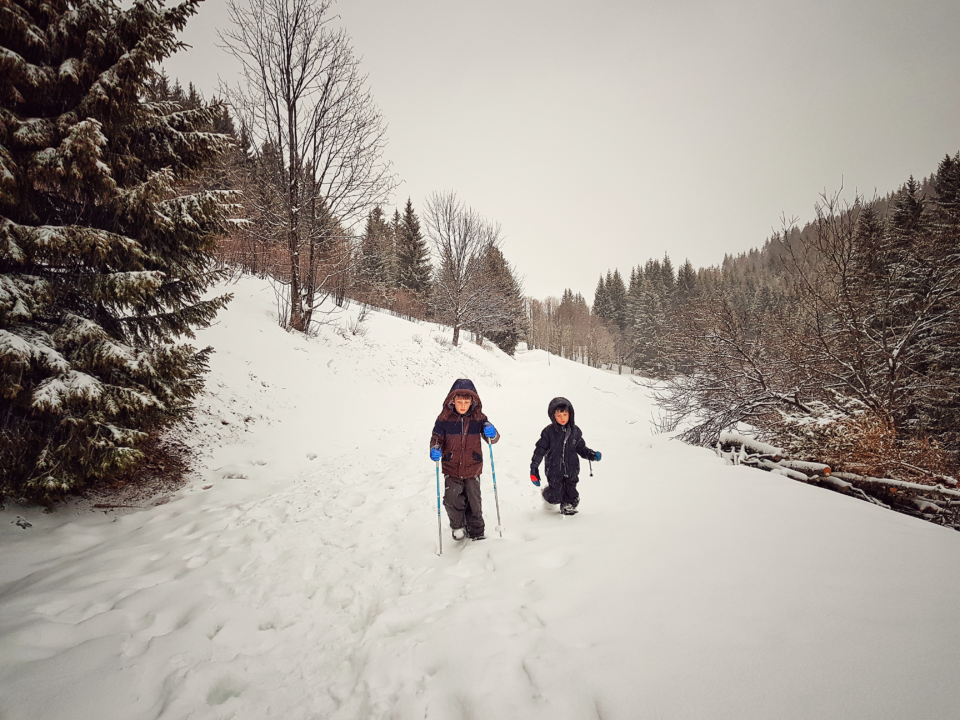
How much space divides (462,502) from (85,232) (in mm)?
5019

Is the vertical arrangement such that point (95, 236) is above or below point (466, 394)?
above

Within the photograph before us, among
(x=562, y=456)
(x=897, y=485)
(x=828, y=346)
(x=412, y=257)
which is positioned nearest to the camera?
(x=562, y=456)

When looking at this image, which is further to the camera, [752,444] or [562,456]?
[752,444]

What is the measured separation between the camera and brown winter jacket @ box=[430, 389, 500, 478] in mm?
4035

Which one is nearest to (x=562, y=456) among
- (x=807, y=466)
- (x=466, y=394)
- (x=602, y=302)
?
(x=466, y=394)

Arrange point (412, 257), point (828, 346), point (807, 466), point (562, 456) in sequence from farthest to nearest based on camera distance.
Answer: point (412, 257) → point (828, 346) → point (807, 466) → point (562, 456)

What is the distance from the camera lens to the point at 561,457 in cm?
431

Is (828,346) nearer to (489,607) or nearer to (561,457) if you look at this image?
(561,457)

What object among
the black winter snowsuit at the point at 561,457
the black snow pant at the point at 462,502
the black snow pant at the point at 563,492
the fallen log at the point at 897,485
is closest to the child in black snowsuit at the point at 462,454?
the black snow pant at the point at 462,502

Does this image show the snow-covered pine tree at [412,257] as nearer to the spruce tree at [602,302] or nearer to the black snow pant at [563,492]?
the black snow pant at [563,492]

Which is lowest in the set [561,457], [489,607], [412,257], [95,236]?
[489,607]

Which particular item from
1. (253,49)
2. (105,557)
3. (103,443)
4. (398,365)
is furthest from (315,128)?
(105,557)

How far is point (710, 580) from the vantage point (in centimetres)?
238

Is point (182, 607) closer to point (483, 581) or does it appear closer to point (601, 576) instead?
point (483, 581)
